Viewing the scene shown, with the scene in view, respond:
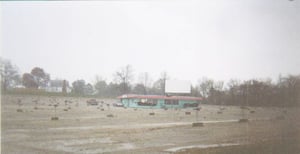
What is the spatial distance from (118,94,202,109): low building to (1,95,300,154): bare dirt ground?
7 cm

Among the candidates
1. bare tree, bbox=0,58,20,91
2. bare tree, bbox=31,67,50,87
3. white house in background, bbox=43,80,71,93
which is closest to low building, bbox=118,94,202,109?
white house in background, bbox=43,80,71,93

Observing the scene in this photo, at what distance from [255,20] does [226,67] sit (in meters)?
0.77

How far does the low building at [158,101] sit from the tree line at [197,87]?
0.20 ft

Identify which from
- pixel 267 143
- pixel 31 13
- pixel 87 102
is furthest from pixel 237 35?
pixel 31 13

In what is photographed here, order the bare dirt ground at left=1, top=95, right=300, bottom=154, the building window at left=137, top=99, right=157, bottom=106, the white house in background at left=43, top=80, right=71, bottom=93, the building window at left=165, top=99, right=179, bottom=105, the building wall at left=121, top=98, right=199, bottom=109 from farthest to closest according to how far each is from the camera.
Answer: the building window at left=165, top=99, right=179, bottom=105
the building window at left=137, top=99, right=157, bottom=106
the building wall at left=121, top=98, right=199, bottom=109
the white house in background at left=43, top=80, right=71, bottom=93
the bare dirt ground at left=1, top=95, right=300, bottom=154

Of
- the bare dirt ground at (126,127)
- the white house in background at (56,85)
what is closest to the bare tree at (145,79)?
the bare dirt ground at (126,127)

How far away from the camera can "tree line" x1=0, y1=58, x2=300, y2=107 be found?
165 inches

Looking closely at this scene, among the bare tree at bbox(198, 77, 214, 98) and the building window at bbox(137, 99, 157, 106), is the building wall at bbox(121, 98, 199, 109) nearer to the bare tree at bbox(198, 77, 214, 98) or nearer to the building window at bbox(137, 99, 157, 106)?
the building window at bbox(137, 99, 157, 106)

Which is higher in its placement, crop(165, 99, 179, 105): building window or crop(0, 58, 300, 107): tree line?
crop(0, 58, 300, 107): tree line

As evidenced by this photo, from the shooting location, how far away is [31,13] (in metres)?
4.25

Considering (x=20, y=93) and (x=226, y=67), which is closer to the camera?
Answer: (x=20, y=93)

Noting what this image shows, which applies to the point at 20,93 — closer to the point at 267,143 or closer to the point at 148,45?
the point at 148,45

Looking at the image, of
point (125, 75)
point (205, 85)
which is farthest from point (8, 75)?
point (205, 85)

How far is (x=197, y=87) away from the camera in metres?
4.89
